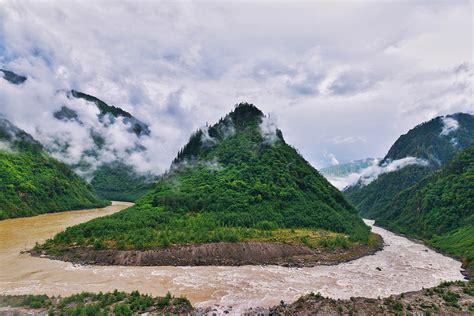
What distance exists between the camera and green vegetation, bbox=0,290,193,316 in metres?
34.2

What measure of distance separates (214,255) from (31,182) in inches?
3742

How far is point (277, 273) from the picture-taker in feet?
188

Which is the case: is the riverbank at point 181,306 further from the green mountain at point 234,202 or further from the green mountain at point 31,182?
the green mountain at point 31,182

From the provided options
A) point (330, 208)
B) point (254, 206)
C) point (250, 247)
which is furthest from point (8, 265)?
point (330, 208)

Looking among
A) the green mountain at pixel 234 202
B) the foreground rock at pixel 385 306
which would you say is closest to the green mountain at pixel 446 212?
the green mountain at pixel 234 202

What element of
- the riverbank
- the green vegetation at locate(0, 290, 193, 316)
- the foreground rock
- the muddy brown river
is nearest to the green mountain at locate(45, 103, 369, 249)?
the muddy brown river

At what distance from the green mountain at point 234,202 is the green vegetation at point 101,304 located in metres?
25.3

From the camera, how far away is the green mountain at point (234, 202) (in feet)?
229

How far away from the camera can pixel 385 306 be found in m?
38.7

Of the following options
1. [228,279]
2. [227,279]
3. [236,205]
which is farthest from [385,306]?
[236,205]

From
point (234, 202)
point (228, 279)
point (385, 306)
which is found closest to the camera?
point (385, 306)

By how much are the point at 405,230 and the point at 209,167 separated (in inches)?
2685

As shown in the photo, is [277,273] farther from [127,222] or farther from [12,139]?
[12,139]

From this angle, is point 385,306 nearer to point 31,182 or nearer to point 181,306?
point 181,306
